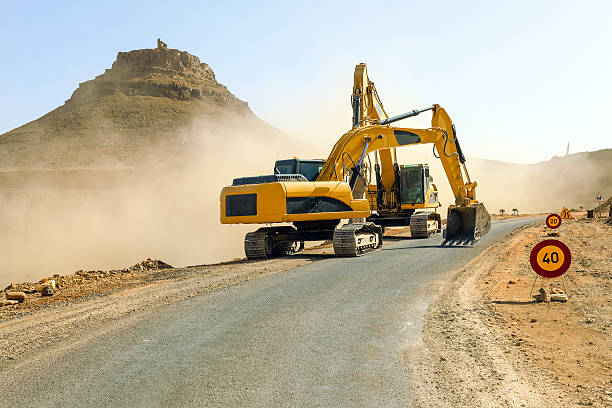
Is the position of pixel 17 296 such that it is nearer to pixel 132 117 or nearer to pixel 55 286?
pixel 55 286

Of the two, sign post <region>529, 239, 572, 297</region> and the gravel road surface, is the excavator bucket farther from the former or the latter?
sign post <region>529, 239, 572, 297</region>

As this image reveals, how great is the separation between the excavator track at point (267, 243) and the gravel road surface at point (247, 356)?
6619 millimetres

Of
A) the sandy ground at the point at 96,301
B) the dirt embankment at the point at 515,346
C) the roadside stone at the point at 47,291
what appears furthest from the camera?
the roadside stone at the point at 47,291

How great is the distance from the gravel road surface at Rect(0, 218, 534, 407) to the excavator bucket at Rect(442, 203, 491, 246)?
33.9ft

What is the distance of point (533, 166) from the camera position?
16975cm

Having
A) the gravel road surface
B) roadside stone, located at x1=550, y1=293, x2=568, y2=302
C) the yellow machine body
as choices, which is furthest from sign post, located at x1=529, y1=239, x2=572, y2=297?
the yellow machine body

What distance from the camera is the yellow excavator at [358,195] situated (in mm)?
16797

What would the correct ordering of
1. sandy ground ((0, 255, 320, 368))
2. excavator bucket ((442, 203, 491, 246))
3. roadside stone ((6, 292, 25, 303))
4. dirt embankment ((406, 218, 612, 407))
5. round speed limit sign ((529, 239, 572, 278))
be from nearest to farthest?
Answer: dirt embankment ((406, 218, 612, 407)) → sandy ground ((0, 255, 320, 368)) → round speed limit sign ((529, 239, 572, 278)) → roadside stone ((6, 292, 25, 303)) → excavator bucket ((442, 203, 491, 246))

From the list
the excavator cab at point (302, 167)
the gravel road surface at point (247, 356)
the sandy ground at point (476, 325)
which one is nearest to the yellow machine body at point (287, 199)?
the sandy ground at point (476, 325)

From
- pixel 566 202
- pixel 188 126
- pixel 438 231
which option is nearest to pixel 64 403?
pixel 438 231

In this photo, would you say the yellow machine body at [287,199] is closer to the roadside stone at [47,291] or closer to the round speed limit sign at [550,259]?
the roadside stone at [47,291]

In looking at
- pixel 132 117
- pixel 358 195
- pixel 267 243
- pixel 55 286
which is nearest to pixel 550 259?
pixel 267 243

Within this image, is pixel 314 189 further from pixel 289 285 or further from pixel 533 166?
pixel 533 166

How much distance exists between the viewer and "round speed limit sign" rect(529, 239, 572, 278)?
31.4 ft
